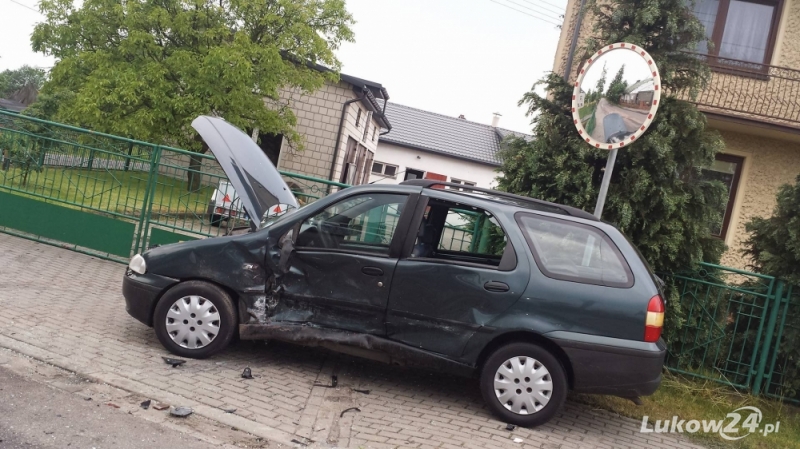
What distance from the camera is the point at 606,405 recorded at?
20.2 feet

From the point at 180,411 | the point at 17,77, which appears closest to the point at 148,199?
the point at 180,411

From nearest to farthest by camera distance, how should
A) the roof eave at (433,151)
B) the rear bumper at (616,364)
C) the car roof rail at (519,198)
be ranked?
the rear bumper at (616,364) < the car roof rail at (519,198) < the roof eave at (433,151)

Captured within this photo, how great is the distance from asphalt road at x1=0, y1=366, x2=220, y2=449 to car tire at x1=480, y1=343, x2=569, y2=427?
217 centimetres

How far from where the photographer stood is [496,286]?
5.17 metres

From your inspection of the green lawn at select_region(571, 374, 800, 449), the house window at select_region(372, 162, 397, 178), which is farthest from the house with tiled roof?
the green lawn at select_region(571, 374, 800, 449)

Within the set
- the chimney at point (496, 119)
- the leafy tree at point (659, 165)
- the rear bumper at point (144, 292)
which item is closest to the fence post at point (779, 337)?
the leafy tree at point (659, 165)

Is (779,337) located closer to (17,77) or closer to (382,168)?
(382,168)

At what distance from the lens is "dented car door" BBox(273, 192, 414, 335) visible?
5.37 m

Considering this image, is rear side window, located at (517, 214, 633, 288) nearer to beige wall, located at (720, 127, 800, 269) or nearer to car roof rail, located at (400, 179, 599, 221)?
car roof rail, located at (400, 179, 599, 221)

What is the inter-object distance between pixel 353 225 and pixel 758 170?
9.43 m

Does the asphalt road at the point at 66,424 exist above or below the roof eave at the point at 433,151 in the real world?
below

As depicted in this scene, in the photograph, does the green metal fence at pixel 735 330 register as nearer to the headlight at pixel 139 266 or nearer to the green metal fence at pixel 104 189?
the green metal fence at pixel 104 189

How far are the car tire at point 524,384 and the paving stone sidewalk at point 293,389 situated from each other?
5.5 inches

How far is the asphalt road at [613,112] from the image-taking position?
18.4ft
